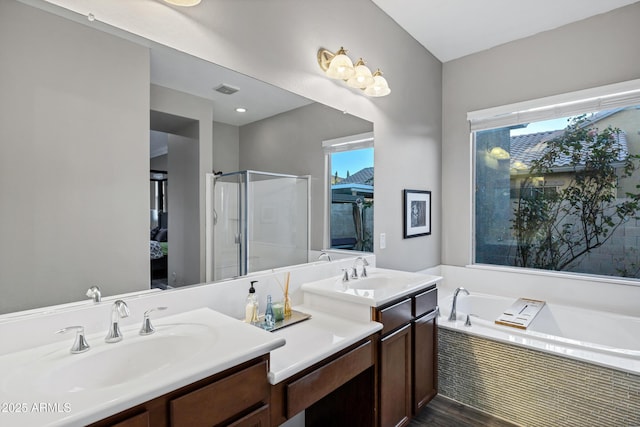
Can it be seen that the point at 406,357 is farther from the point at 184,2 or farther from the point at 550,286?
the point at 184,2

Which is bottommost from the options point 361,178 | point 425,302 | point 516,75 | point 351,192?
point 425,302

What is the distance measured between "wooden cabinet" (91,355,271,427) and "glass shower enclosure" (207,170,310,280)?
626 mm

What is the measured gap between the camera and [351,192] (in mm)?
2396

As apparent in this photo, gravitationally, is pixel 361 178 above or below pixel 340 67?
below

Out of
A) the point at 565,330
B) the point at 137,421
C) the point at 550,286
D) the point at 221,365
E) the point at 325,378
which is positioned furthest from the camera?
the point at 550,286

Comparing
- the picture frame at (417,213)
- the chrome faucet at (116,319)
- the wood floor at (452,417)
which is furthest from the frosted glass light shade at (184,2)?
the wood floor at (452,417)

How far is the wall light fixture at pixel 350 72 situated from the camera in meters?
2.09

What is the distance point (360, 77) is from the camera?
2260mm

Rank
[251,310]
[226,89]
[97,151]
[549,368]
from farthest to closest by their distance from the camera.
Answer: [549,368] → [226,89] → [251,310] → [97,151]

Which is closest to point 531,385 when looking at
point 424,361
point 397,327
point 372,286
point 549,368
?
point 549,368

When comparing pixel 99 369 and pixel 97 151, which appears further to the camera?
pixel 97 151

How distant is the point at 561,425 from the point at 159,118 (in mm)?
2760

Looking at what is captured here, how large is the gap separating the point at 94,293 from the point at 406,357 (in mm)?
1581

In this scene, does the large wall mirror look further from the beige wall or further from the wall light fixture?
the beige wall
